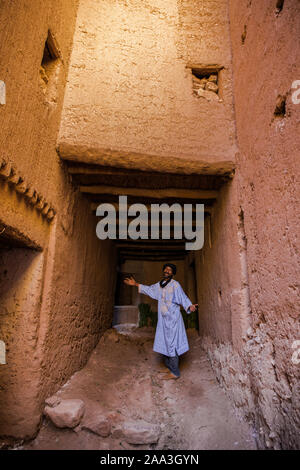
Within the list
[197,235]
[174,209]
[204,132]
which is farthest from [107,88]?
[197,235]

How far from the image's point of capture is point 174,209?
434 centimetres

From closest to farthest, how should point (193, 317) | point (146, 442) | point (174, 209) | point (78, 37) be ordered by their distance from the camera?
point (146, 442)
point (78, 37)
point (174, 209)
point (193, 317)

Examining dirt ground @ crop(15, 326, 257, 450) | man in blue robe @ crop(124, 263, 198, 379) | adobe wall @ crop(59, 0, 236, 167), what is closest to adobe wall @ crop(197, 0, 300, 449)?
dirt ground @ crop(15, 326, 257, 450)

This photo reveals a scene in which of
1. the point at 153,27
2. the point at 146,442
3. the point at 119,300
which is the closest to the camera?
the point at 146,442

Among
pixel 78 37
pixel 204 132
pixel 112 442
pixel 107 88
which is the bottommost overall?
pixel 112 442

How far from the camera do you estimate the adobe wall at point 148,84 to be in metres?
3.31

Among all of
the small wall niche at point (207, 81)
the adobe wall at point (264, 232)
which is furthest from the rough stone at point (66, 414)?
the small wall niche at point (207, 81)

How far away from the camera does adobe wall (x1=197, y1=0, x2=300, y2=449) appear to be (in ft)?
6.79

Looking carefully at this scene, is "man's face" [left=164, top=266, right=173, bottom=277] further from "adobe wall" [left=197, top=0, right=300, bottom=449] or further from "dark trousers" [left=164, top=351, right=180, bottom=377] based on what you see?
"dark trousers" [left=164, top=351, right=180, bottom=377]

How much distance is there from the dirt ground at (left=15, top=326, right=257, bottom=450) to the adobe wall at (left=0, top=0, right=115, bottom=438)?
0.32m

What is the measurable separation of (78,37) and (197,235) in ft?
12.0

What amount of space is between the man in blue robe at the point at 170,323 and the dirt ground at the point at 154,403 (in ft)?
1.04

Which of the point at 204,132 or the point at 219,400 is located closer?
the point at 219,400

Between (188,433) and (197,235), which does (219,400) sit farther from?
(197,235)
